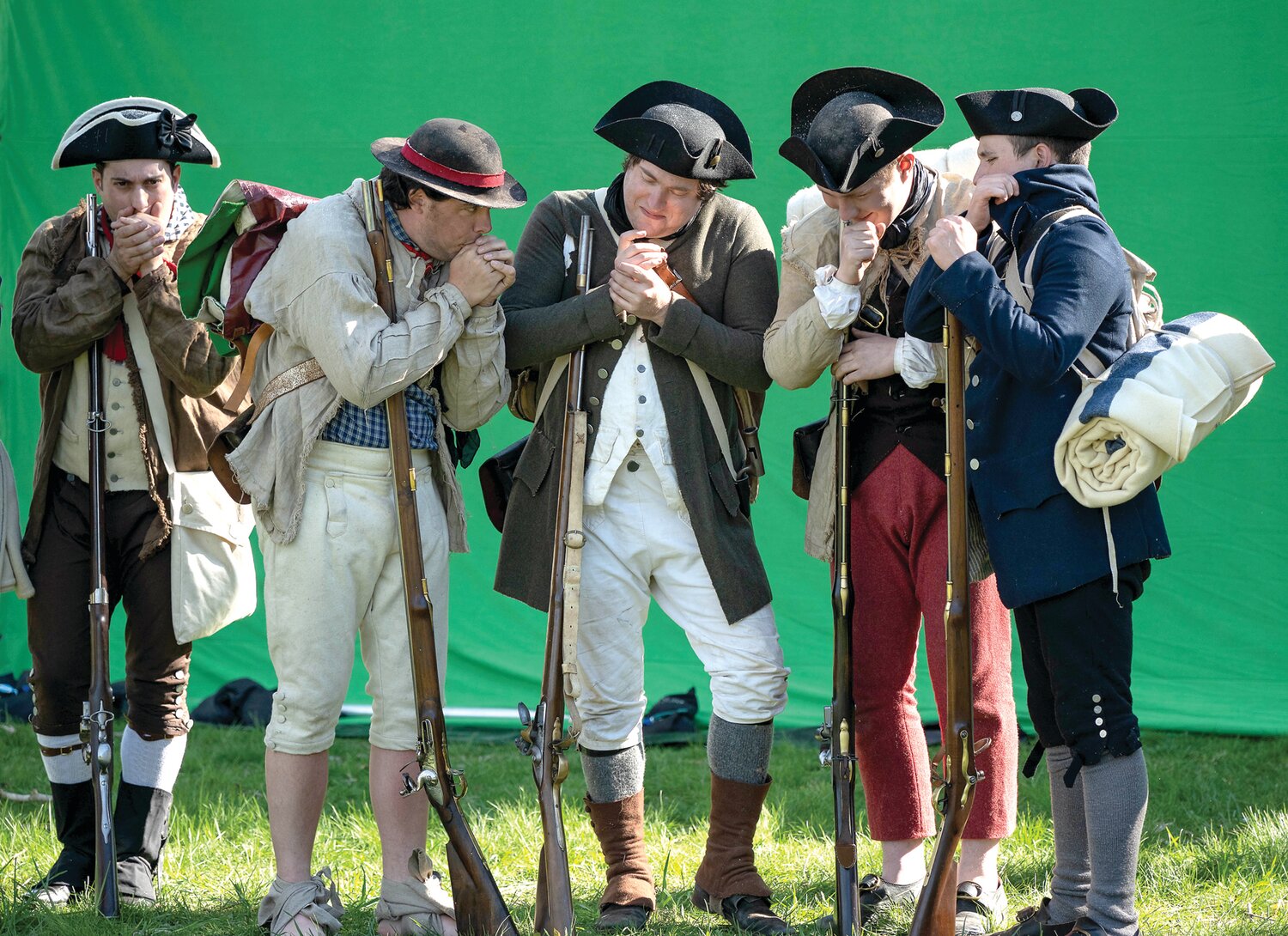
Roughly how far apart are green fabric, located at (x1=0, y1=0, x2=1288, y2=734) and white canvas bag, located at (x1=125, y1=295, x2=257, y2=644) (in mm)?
2723

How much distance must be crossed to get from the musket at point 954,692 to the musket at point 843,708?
0.21 metres

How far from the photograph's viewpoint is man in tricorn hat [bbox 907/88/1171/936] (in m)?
3.50

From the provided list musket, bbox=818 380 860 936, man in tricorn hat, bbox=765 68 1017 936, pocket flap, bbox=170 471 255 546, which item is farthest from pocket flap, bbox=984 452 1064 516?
pocket flap, bbox=170 471 255 546

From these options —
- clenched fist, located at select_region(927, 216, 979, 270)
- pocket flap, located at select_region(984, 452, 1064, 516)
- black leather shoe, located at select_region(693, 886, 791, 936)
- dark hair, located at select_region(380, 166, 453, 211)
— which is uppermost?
dark hair, located at select_region(380, 166, 453, 211)

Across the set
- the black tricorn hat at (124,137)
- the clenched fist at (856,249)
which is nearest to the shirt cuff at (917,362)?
the clenched fist at (856,249)

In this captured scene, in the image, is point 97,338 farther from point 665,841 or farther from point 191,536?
point 665,841

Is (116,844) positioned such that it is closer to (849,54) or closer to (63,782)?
(63,782)

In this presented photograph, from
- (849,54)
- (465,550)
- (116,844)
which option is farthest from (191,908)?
(849,54)

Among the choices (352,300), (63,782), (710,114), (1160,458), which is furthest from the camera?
(63,782)

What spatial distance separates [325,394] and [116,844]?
68.9 inches

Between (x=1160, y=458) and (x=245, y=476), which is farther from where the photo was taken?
(x=245, y=476)

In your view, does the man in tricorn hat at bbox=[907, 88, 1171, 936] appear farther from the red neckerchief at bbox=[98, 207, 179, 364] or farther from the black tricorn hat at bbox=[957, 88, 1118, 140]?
the red neckerchief at bbox=[98, 207, 179, 364]

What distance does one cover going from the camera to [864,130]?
3.80m

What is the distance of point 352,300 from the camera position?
3795mm
